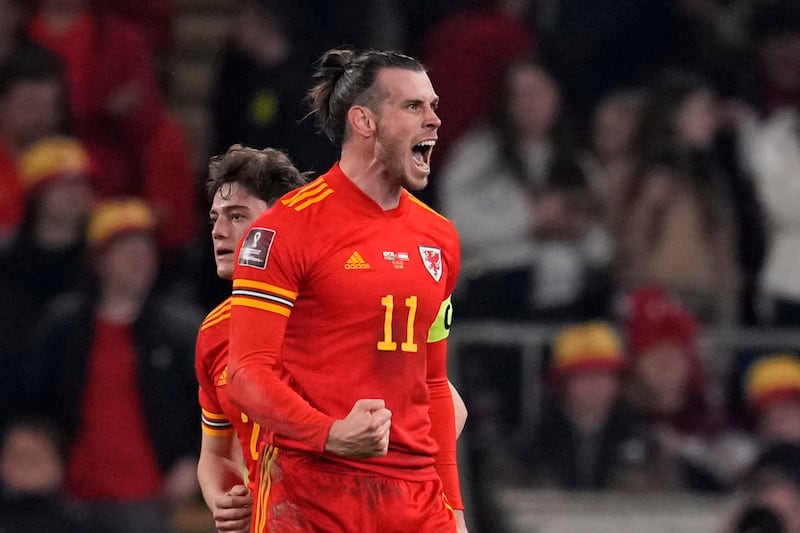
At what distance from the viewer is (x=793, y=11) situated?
31.8 feet

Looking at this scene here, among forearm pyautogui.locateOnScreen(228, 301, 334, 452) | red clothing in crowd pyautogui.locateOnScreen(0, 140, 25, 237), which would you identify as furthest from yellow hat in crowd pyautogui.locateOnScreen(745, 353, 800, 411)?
forearm pyautogui.locateOnScreen(228, 301, 334, 452)

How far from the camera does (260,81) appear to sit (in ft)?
29.0

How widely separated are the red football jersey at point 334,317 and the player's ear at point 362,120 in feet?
0.44

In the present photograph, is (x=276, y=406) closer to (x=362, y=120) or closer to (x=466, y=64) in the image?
(x=362, y=120)

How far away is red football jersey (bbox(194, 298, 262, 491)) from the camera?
4.75 m

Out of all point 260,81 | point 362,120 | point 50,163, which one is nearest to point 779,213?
point 260,81

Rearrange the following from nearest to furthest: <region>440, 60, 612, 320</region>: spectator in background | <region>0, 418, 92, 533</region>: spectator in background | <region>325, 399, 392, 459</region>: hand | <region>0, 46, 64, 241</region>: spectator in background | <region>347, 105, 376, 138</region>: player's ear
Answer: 1. <region>325, 399, 392, 459</region>: hand
2. <region>347, 105, 376, 138</region>: player's ear
3. <region>0, 418, 92, 533</region>: spectator in background
4. <region>0, 46, 64, 241</region>: spectator in background
5. <region>440, 60, 612, 320</region>: spectator in background

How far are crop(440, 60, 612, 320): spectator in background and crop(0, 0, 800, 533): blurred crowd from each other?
0.04 feet

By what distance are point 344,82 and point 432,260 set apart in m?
0.51

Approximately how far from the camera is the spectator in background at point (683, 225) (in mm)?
8922

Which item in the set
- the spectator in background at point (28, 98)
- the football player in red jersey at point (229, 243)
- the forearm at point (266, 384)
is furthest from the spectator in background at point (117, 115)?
the forearm at point (266, 384)

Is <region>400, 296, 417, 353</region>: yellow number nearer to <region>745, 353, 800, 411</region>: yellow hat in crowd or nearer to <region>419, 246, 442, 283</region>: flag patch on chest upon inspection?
<region>419, 246, 442, 283</region>: flag patch on chest

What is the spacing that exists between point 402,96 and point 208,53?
599 cm

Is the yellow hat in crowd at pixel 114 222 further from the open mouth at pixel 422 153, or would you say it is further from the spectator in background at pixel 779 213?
the open mouth at pixel 422 153
